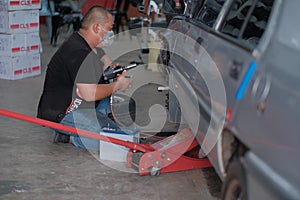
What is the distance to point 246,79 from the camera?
253cm

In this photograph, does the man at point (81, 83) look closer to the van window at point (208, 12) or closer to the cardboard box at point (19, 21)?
the van window at point (208, 12)

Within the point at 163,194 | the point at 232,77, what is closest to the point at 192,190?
the point at 163,194

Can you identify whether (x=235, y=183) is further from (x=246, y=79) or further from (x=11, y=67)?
(x=11, y=67)

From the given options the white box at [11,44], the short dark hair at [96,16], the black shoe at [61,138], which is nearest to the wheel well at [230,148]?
the short dark hair at [96,16]

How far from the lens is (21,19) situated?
7586 mm

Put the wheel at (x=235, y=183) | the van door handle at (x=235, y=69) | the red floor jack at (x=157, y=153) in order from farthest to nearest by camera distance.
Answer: the red floor jack at (x=157, y=153) → the van door handle at (x=235, y=69) → the wheel at (x=235, y=183)

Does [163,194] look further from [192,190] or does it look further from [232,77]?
[232,77]

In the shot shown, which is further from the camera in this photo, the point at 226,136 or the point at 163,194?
the point at 163,194

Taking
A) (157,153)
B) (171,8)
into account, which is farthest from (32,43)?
(157,153)

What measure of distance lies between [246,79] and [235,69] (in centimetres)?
20

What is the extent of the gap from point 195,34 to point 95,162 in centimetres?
136

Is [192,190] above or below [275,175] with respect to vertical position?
below

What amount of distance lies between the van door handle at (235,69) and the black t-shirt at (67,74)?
1906 millimetres

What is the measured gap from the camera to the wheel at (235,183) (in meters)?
2.49
